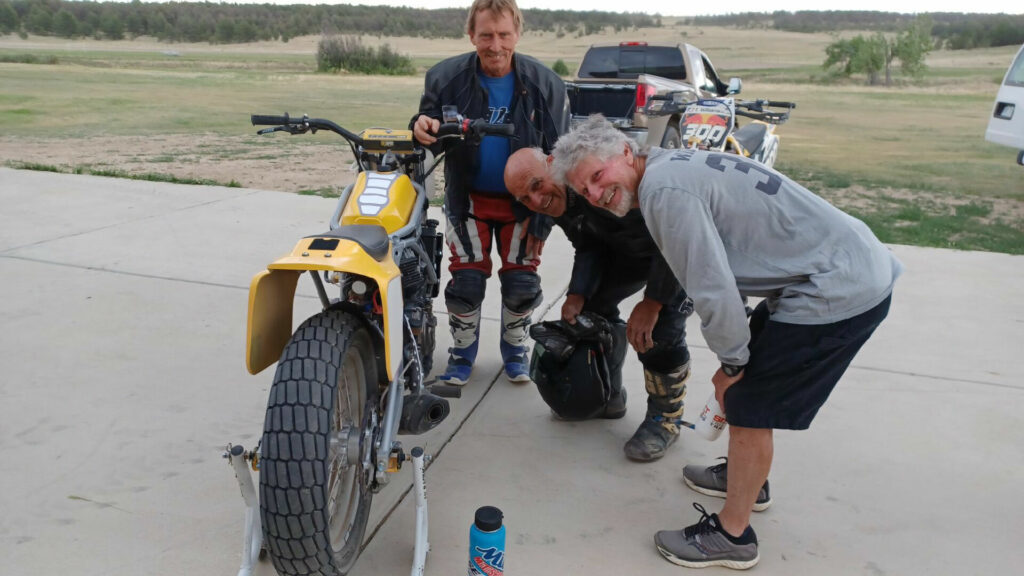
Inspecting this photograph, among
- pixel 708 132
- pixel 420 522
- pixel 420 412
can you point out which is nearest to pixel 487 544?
pixel 420 522

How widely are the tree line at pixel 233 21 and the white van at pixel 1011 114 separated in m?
54.5

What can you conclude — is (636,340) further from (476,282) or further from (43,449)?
(43,449)

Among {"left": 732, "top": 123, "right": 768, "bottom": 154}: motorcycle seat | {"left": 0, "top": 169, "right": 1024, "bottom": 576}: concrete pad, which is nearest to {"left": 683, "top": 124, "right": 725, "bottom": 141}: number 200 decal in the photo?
Answer: {"left": 732, "top": 123, "right": 768, "bottom": 154}: motorcycle seat

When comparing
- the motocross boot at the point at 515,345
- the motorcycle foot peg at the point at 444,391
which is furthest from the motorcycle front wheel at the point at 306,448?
the motocross boot at the point at 515,345

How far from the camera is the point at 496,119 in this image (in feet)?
11.2

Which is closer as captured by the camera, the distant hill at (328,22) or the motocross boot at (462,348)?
the motocross boot at (462,348)

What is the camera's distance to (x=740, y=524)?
2.51 m

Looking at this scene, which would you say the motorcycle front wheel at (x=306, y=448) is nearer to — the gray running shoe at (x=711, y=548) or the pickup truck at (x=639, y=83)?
the gray running shoe at (x=711, y=548)

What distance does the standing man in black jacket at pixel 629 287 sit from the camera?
108 inches

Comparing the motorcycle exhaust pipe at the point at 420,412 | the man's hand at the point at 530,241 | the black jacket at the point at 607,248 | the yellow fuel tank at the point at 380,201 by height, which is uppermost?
the yellow fuel tank at the point at 380,201

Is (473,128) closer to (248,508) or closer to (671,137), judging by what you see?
(248,508)

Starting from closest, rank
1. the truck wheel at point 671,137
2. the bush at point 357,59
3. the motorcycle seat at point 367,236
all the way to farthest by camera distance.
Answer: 1. the motorcycle seat at point 367,236
2. the truck wheel at point 671,137
3. the bush at point 357,59

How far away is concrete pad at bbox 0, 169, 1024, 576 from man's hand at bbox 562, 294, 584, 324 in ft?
1.71

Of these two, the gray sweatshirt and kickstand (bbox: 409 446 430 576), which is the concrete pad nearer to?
kickstand (bbox: 409 446 430 576)
